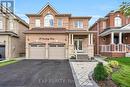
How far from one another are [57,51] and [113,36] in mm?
8771

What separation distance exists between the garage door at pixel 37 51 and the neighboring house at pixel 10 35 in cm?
Answer: 322

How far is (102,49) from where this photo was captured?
41375mm

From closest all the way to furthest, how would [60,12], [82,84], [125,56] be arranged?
1. [82,84]
2. [125,56]
3. [60,12]

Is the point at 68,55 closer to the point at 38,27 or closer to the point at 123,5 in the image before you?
the point at 38,27

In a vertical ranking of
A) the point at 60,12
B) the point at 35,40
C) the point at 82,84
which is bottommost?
the point at 82,84

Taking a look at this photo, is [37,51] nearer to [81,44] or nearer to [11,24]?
[11,24]

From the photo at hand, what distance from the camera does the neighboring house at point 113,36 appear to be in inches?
1419

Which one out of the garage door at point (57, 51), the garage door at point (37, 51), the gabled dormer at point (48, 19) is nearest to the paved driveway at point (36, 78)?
the garage door at point (37, 51)

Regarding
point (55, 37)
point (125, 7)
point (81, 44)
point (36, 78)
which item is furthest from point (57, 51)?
point (125, 7)

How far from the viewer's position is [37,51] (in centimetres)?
3812

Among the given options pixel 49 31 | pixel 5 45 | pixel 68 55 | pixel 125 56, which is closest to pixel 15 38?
pixel 5 45

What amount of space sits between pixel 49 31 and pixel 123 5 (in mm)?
29583

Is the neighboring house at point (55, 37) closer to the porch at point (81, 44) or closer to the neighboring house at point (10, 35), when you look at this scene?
the porch at point (81, 44)

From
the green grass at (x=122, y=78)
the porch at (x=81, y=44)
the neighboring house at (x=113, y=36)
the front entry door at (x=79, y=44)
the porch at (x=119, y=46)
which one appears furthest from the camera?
the front entry door at (x=79, y=44)
